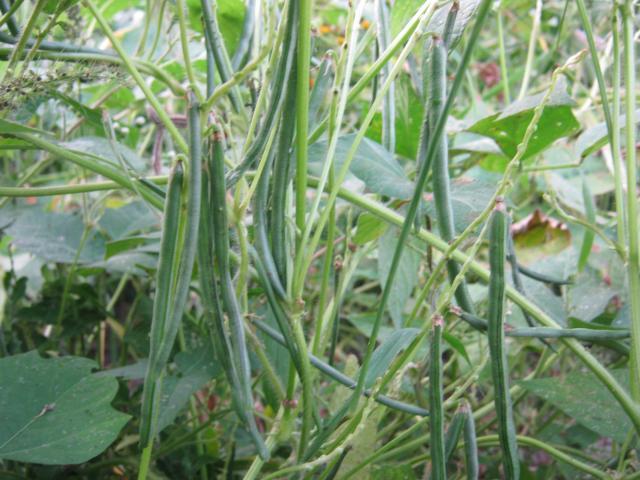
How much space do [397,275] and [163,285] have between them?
0.98 feet

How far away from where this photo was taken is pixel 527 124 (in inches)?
23.5

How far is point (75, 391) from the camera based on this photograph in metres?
0.54

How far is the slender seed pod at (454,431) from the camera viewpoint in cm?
44

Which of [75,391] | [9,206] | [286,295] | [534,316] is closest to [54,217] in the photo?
[9,206]

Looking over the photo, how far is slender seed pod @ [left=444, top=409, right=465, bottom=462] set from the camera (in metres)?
0.44

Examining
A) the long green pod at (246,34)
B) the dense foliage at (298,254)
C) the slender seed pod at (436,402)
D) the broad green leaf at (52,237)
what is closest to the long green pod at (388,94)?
the dense foliage at (298,254)

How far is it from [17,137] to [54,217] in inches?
12.5

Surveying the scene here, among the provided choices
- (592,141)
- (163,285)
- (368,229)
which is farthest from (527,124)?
(163,285)

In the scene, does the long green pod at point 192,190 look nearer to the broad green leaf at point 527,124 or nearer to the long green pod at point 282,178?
the long green pod at point 282,178

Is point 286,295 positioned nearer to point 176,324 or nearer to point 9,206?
point 176,324

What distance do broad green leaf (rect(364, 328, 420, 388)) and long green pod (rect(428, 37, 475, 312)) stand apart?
1.9 inches

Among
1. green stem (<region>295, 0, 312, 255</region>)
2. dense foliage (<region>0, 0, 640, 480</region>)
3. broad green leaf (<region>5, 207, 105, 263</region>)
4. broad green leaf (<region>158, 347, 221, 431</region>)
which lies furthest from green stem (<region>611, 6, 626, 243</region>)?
broad green leaf (<region>5, 207, 105, 263</region>)

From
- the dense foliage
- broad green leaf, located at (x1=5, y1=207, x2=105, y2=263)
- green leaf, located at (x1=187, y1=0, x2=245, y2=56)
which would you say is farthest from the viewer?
broad green leaf, located at (x1=5, y1=207, x2=105, y2=263)

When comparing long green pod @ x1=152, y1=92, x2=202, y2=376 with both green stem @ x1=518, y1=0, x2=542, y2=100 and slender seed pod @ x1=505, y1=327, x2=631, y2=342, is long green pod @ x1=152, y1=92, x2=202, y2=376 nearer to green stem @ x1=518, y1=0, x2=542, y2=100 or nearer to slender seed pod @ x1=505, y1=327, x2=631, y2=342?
slender seed pod @ x1=505, y1=327, x2=631, y2=342
